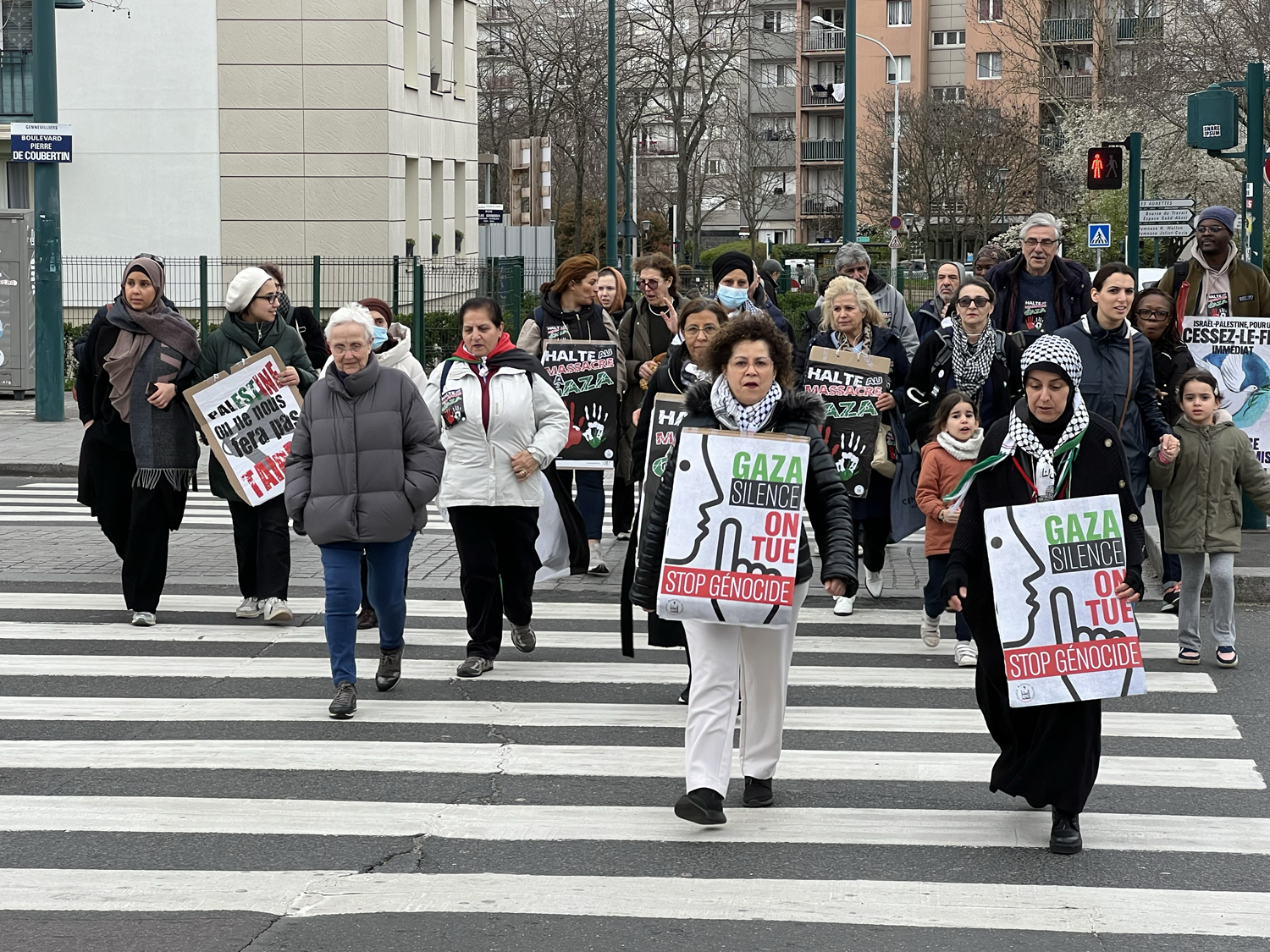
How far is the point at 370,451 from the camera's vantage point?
7.78 metres

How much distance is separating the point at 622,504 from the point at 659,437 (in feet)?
13.8

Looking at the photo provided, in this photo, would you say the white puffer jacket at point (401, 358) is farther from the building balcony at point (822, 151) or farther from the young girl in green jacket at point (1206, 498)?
the building balcony at point (822, 151)

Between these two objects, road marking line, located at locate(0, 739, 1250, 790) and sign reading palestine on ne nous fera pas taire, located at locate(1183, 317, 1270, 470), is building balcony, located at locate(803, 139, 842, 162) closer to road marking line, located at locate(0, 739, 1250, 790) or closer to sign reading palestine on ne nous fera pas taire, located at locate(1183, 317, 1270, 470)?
sign reading palestine on ne nous fera pas taire, located at locate(1183, 317, 1270, 470)

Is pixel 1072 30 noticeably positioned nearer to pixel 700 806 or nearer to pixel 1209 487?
pixel 1209 487

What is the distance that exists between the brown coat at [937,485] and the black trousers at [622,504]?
325cm

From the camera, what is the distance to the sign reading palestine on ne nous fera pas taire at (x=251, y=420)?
374 inches

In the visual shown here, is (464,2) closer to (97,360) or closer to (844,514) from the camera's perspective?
(97,360)

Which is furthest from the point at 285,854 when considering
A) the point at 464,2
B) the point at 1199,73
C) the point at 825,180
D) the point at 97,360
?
the point at 825,180

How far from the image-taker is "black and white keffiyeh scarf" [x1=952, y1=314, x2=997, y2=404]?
9.67m

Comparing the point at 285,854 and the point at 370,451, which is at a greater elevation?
the point at 370,451

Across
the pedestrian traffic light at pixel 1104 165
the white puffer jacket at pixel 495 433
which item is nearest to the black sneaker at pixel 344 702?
the white puffer jacket at pixel 495 433

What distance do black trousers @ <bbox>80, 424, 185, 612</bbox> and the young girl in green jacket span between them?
5560mm

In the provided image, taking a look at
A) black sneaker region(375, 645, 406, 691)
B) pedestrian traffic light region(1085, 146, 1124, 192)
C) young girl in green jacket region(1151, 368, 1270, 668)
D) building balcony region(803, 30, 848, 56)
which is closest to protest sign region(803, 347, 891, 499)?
young girl in green jacket region(1151, 368, 1270, 668)

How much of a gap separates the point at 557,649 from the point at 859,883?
4.01 meters
